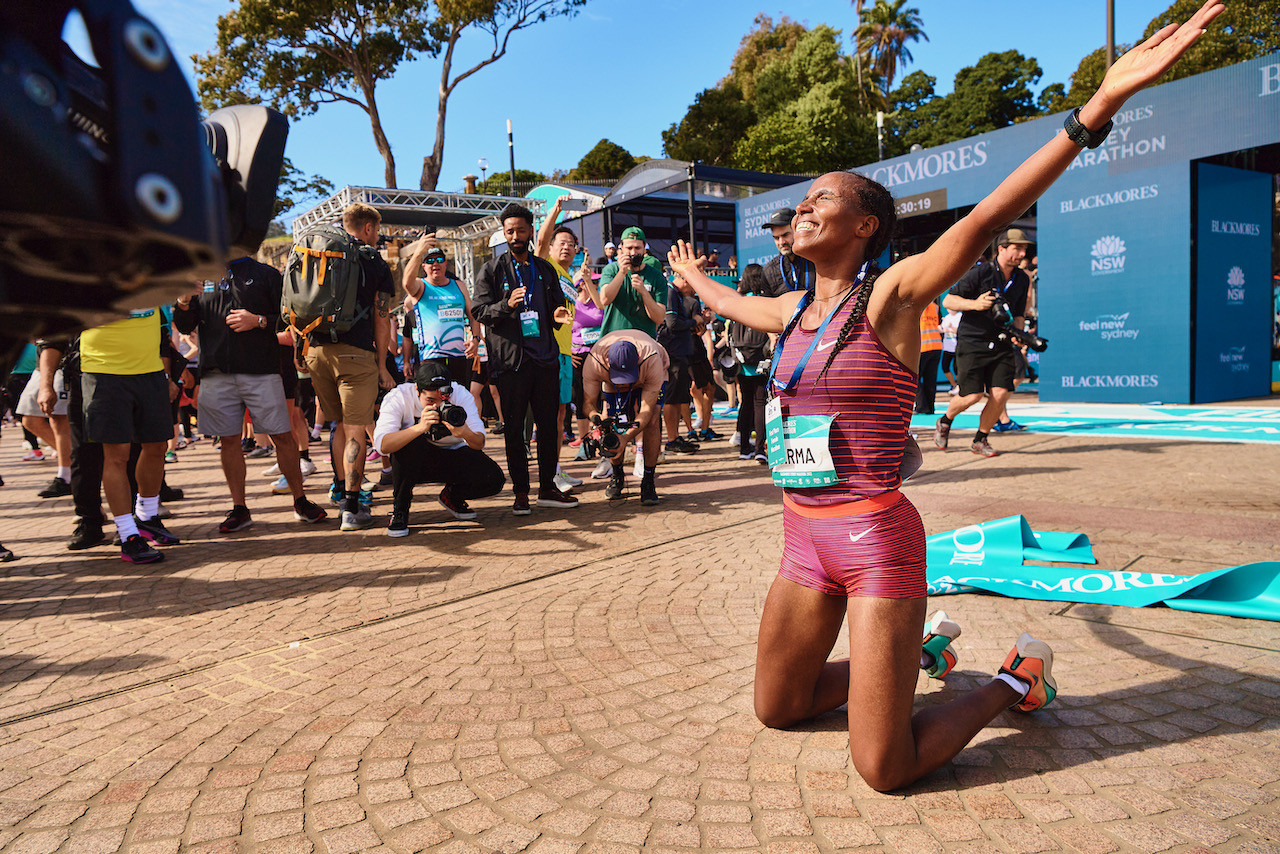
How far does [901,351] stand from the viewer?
2.31m

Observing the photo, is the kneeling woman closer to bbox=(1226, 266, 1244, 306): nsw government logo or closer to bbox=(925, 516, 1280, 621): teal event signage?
bbox=(925, 516, 1280, 621): teal event signage

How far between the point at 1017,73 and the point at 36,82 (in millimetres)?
55966

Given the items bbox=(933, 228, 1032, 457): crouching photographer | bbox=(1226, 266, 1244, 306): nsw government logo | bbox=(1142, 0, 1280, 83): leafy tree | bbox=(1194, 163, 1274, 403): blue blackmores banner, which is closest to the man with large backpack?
bbox=(933, 228, 1032, 457): crouching photographer

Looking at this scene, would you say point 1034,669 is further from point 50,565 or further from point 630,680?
point 50,565

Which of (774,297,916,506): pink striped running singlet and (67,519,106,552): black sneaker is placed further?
(67,519,106,552): black sneaker

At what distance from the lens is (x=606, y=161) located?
5516cm

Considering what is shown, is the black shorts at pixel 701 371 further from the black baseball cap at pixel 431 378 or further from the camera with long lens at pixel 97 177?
the camera with long lens at pixel 97 177

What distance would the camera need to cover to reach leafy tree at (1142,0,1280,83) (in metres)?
25.8

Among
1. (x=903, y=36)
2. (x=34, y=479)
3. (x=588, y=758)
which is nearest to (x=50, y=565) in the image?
(x=588, y=758)

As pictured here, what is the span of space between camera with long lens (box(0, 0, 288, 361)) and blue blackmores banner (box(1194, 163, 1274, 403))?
1446 centimetres

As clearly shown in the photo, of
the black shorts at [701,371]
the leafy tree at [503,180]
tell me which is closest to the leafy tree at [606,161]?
the leafy tree at [503,180]

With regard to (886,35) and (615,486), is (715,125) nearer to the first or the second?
(886,35)

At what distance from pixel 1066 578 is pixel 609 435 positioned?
3.62m

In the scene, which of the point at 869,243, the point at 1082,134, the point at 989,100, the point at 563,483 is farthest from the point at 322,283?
the point at 989,100
